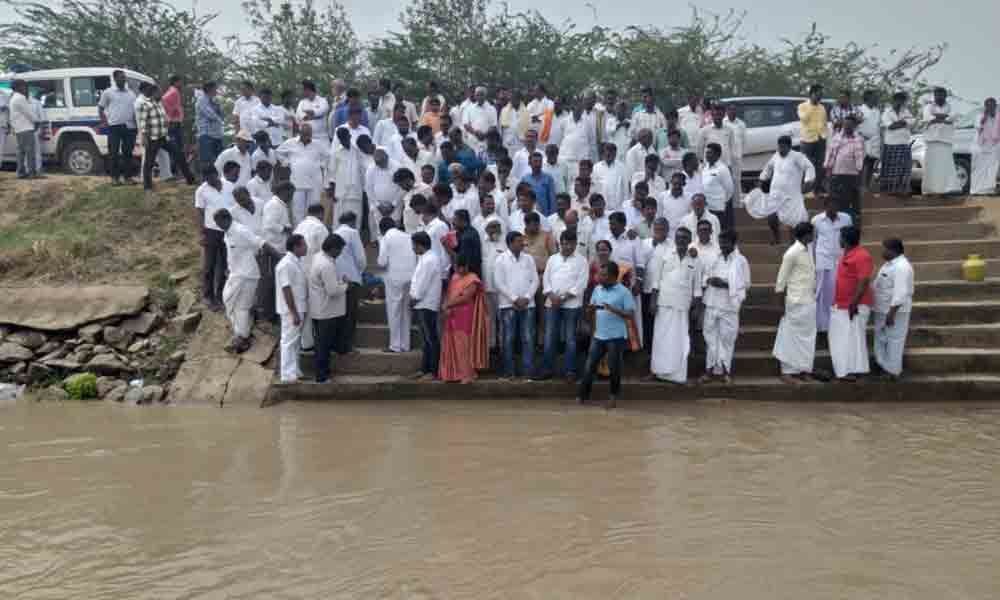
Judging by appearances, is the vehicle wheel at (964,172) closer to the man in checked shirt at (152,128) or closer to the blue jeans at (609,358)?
the blue jeans at (609,358)

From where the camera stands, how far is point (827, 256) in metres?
8.95

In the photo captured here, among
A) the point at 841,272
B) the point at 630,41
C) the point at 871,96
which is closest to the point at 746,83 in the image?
the point at 630,41

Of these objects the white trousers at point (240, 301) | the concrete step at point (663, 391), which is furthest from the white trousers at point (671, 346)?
the white trousers at point (240, 301)

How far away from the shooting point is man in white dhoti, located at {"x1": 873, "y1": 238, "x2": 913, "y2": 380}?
8219 mm

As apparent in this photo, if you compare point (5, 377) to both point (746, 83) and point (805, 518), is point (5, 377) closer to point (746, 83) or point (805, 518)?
point (805, 518)

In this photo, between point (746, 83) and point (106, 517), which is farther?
point (746, 83)

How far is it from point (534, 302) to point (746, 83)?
13799 millimetres

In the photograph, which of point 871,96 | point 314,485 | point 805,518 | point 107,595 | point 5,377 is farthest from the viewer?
point 871,96

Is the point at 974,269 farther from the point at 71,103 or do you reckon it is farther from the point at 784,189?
the point at 71,103

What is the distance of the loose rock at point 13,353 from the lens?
925 centimetres

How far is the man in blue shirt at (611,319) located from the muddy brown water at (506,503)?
455 millimetres

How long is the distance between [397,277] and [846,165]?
223 inches

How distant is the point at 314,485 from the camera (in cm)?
598

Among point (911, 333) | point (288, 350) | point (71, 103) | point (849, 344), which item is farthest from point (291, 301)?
point (71, 103)
